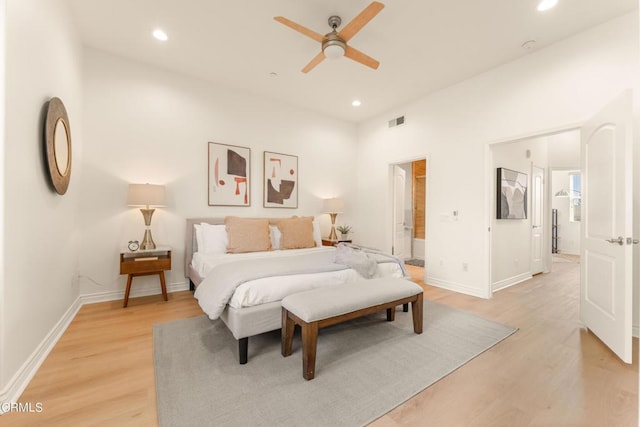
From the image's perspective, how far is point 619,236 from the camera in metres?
2.05

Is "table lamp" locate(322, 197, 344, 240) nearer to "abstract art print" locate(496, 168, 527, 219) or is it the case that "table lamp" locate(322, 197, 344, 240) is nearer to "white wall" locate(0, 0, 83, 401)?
"abstract art print" locate(496, 168, 527, 219)

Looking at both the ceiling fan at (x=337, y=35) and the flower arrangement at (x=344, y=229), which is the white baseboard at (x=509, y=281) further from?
the ceiling fan at (x=337, y=35)

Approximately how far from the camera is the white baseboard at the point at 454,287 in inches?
142

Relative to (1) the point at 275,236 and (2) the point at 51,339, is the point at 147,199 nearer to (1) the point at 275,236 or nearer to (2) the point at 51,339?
(2) the point at 51,339

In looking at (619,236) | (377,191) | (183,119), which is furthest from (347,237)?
(619,236)

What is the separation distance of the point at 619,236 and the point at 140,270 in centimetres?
457

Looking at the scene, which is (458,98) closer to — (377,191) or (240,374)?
(377,191)

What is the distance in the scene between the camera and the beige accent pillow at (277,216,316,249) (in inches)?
153

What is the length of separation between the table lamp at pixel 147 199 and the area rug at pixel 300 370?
124cm

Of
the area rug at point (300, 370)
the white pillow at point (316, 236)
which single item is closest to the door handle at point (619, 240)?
the area rug at point (300, 370)

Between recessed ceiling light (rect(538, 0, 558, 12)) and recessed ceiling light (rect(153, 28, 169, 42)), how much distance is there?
3745 mm

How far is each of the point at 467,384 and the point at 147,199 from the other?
360cm

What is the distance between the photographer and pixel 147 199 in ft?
10.4

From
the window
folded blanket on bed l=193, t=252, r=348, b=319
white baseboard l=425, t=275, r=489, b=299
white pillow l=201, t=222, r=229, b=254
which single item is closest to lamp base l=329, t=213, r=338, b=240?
white baseboard l=425, t=275, r=489, b=299
